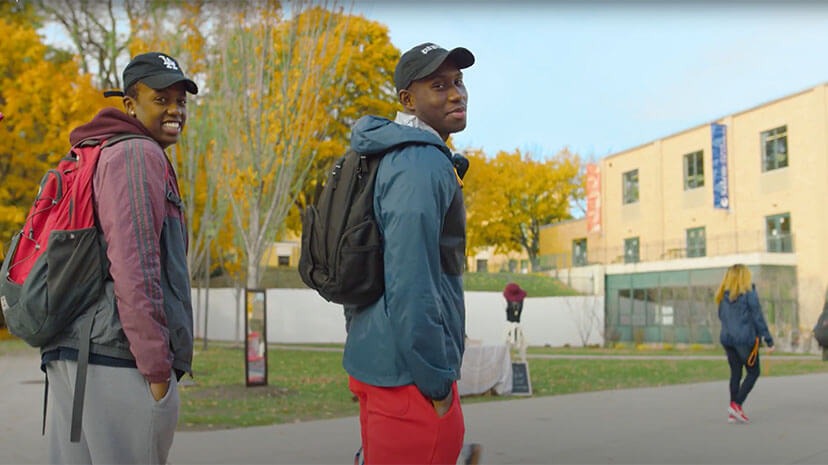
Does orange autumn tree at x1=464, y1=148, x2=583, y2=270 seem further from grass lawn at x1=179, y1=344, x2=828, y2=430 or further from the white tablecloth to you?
the white tablecloth

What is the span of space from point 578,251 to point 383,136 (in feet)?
177

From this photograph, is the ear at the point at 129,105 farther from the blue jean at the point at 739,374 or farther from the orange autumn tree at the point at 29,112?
the orange autumn tree at the point at 29,112

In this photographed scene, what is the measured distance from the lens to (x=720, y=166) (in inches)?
1581

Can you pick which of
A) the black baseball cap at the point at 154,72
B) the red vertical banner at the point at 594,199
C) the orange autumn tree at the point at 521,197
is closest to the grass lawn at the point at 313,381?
the black baseball cap at the point at 154,72

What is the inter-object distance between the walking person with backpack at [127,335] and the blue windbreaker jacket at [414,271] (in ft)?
1.99

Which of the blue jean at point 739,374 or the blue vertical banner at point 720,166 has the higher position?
the blue vertical banner at point 720,166

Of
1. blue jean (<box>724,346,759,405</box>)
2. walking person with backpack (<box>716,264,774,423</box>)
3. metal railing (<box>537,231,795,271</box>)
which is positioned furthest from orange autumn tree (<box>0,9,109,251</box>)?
metal railing (<box>537,231,795,271</box>)

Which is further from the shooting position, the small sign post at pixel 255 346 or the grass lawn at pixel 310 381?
the small sign post at pixel 255 346

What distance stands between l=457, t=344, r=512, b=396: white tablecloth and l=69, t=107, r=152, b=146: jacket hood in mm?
9736

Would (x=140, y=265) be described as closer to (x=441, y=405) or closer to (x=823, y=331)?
(x=441, y=405)

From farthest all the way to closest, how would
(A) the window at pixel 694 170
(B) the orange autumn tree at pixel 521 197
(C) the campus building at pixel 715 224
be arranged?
(B) the orange autumn tree at pixel 521 197
(A) the window at pixel 694 170
(C) the campus building at pixel 715 224

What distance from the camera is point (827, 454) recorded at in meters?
7.31

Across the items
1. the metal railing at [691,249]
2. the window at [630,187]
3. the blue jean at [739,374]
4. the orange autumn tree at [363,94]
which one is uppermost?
the orange autumn tree at [363,94]

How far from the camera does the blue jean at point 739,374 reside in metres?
9.70
